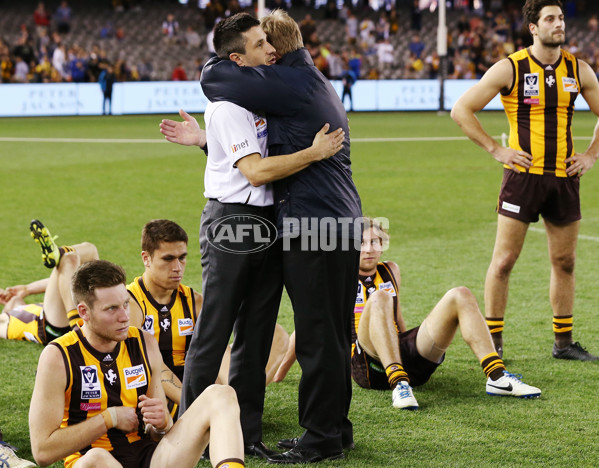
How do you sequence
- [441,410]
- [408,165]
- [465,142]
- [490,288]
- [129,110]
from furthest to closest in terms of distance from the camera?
1. [129,110]
2. [465,142]
3. [408,165]
4. [490,288]
5. [441,410]

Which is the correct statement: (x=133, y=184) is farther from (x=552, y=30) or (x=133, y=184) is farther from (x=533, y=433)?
(x=533, y=433)

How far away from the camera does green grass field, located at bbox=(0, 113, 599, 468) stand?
4.64 metres

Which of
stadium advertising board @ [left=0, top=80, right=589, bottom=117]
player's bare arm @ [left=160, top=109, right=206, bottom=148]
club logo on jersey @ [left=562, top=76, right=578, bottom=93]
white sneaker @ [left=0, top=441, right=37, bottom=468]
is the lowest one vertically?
white sneaker @ [left=0, top=441, right=37, bottom=468]

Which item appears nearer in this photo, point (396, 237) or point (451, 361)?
point (451, 361)

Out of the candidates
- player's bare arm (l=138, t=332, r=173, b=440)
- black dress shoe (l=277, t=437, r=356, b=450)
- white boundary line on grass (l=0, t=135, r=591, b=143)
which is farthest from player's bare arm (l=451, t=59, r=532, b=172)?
white boundary line on grass (l=0, t=135, r=591, b=143)

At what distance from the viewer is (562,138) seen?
595 centimetres

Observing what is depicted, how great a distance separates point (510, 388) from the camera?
5203 mm

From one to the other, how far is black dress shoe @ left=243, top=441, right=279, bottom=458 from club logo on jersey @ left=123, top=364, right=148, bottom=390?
0.88 metres

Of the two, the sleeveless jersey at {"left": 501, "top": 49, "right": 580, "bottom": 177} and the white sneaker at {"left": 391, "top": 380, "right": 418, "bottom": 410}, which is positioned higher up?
the sleeveless jersey at {"left": 501, "top": 49, "right": 580, "bottom": 177}

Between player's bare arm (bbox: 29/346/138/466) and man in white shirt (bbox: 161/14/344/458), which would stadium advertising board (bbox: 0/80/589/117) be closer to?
man in white shirt (bbox: 161/14/344/458)

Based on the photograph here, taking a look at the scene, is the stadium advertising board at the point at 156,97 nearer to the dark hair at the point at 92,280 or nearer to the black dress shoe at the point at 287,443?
the black dress shoe at the point at 287,443

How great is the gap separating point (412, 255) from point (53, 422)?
6.40 metres

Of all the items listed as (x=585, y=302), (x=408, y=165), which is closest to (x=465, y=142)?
(x=408, y=165)

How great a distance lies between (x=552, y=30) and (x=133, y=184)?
9328mm
